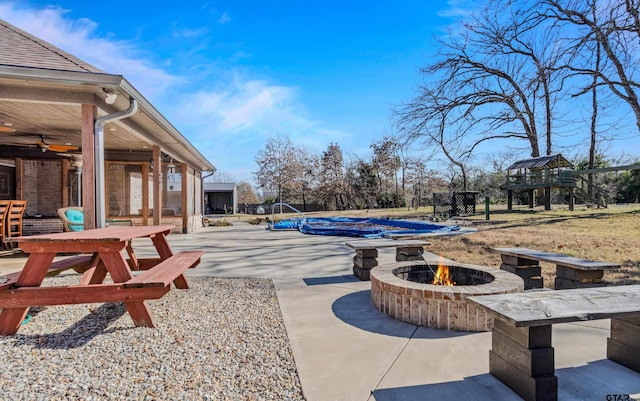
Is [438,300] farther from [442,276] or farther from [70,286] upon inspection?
[70,286]

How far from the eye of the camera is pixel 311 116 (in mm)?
19234

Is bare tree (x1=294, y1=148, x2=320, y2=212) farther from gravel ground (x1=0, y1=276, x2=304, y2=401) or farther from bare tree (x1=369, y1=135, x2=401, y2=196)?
gravel ground (x1=0, y1=276, x2=304, y2=401)

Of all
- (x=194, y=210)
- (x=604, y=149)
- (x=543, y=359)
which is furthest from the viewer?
(x=604, y=149)

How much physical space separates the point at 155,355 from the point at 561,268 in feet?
12.4

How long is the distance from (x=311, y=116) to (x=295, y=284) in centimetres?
1620

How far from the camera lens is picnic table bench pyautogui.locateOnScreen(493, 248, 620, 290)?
126 inches

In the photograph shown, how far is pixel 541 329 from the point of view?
1627 millimetres

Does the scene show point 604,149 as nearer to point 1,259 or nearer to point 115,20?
point 115,20

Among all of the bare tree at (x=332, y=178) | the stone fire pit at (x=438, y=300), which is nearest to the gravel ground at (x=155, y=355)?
the stone fire pit at (x=438, y=300)

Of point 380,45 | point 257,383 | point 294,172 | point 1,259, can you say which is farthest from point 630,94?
point 294,172

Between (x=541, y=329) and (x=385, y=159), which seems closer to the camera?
(x=541, y=329)

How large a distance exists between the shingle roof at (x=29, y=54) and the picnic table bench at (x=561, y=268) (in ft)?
19.0

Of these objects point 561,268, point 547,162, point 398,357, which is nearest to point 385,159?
point 547,162

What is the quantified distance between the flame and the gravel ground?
4.86 ft
